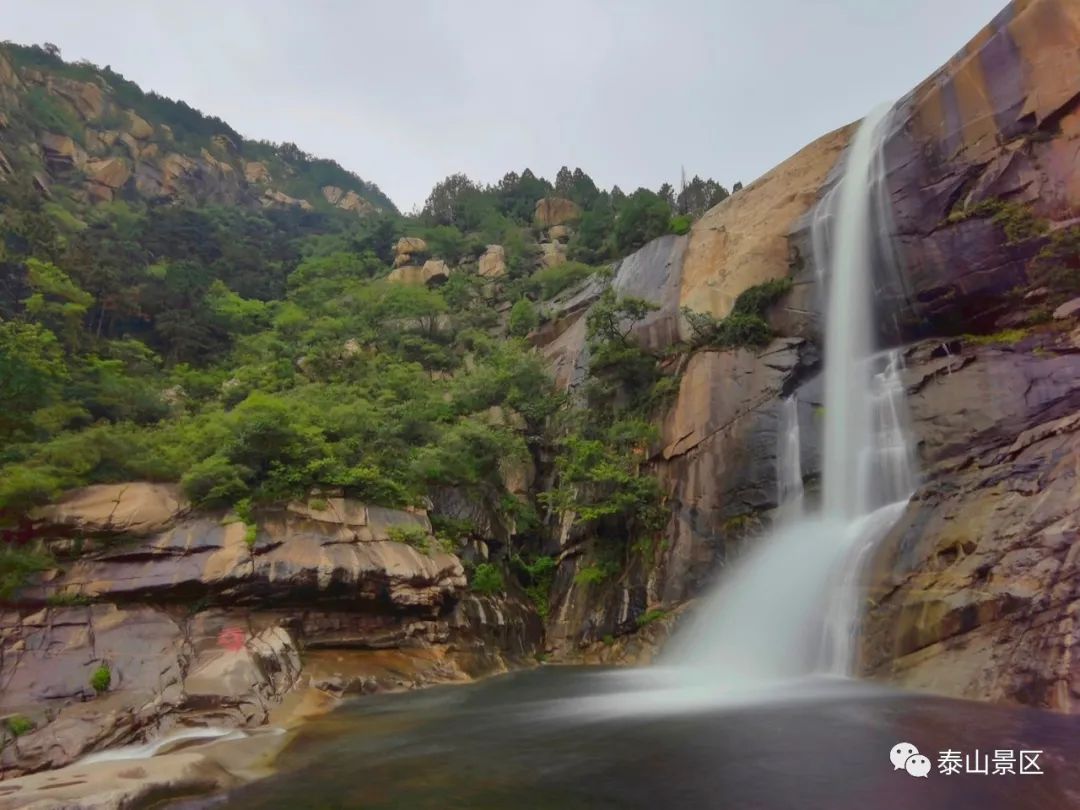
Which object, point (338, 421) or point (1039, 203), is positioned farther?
point (338, 421)

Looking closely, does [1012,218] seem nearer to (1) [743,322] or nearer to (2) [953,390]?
(2) [953,390]

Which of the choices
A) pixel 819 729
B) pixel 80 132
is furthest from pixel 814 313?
pixel 80 132

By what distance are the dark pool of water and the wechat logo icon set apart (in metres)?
0.08

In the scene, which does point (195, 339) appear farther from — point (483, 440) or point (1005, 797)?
point (1005, 797)

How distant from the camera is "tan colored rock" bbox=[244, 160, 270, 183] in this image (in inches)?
2603

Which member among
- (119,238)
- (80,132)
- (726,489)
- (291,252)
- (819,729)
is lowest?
(819,729)

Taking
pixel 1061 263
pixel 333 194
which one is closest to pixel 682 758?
pixel 1061 263

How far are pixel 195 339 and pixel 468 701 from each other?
24.4 metres

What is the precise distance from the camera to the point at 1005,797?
17.8 feet

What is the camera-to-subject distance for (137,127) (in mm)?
53156

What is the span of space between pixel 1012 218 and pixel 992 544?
968 centimetres

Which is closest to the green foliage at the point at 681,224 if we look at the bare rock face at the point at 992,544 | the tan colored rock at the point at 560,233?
the bare rock face at the point at 992,544

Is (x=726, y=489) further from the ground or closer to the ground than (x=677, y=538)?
further from the ground

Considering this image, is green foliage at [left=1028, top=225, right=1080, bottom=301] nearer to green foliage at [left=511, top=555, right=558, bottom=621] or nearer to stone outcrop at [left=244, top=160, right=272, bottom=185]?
green foliage at [left=511, top=555, right=558, bottom=621]
